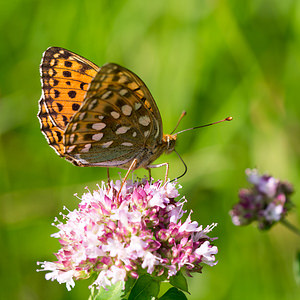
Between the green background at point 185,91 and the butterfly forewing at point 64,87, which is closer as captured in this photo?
the butterfly forewing at point 64,87

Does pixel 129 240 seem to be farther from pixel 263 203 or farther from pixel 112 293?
pixel 263 203

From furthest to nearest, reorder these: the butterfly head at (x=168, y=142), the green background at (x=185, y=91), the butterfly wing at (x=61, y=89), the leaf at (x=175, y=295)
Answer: the green background at (x=185, y=91), the butterfly head at (x=168, y=142), the butterfly wing at (x=61, y=89), the leaf at (x=175, y=295)

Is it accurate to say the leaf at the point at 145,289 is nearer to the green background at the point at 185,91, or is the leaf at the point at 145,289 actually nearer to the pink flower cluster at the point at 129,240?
the pink flower cluster at the point at 129,240

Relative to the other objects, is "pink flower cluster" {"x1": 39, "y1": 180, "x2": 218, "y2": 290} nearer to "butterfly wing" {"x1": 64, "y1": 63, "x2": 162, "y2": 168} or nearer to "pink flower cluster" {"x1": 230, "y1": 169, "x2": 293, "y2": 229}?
"butterfly wing" {"x1": 64, "y1": 63, "x2": 162, "y2": 168}

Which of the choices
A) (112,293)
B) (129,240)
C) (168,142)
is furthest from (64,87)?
(112,293)

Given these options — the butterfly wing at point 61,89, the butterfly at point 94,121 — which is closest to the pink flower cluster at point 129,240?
the butterfly at point 94,121

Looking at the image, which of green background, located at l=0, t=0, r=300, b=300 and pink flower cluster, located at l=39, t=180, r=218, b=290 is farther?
green background, located at l=0, t=0, r=300, b=300

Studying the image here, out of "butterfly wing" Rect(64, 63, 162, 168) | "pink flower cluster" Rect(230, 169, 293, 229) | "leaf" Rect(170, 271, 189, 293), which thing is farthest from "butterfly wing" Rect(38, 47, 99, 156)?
"pink flower cluster" Rect(230, 169, 293, 229)
